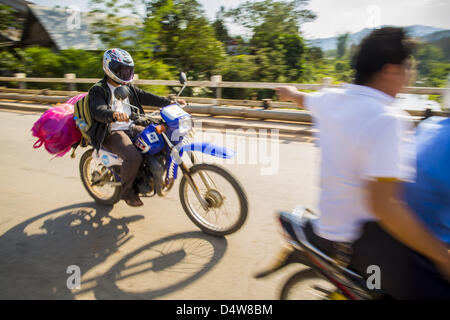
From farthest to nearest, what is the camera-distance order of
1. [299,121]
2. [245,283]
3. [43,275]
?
1. [299,121]
2. [43,275]
3. [245,283]

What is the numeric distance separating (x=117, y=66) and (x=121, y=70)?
0.05m

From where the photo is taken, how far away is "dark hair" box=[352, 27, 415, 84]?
4.38 ft

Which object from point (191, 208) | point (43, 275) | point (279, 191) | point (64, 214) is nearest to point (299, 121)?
point (279, 191)

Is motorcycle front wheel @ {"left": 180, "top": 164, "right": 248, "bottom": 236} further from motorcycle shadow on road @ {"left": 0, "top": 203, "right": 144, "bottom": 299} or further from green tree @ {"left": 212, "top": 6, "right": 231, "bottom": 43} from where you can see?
green tree @ {"left": 212, "top": 6, "right": 231, "bottom": 43}

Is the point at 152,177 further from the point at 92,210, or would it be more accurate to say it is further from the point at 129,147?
the point at 92,210

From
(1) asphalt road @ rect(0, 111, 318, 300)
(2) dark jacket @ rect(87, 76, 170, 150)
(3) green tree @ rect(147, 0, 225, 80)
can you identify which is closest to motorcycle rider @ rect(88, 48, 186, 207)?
(2) dark jacket @ rect(87, 76, 170, 150)

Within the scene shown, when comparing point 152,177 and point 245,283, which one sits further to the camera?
point 152,177

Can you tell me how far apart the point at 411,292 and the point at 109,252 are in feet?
8.38

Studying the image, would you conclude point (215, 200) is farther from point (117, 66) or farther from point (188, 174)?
point (117, 66)

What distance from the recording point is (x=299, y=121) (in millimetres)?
8047

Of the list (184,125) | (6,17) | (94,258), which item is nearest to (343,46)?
(184,125)

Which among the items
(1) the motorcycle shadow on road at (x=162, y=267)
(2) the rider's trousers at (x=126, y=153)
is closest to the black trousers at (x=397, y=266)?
(1) the motorcycle shadow on road at (x=162, y=267)

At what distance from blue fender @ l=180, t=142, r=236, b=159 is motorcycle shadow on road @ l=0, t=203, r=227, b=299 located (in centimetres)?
84
